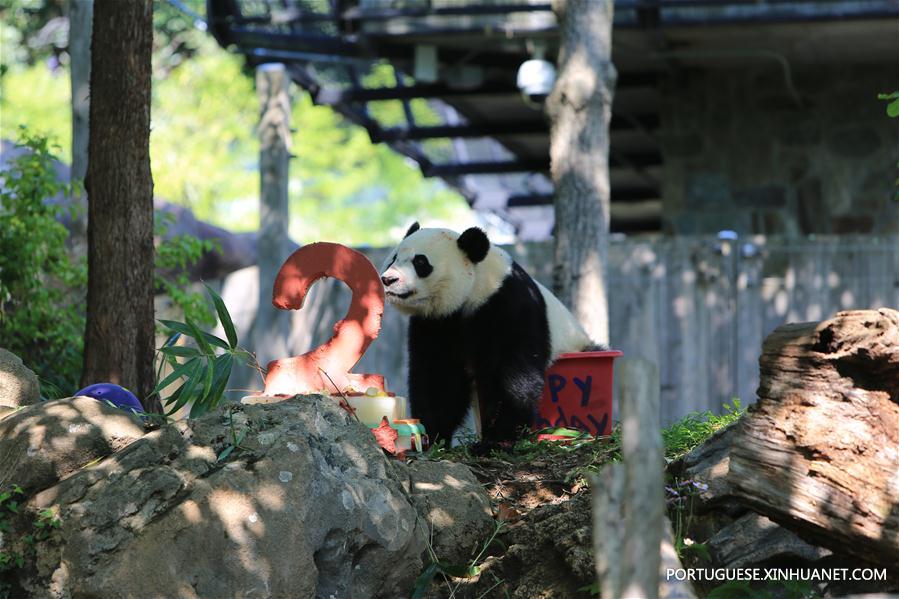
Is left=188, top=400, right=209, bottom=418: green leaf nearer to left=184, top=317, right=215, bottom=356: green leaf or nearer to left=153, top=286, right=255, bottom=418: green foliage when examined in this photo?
left=153, top=286, right=255, bottom=418: green foliage

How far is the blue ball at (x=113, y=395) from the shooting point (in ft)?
16.0

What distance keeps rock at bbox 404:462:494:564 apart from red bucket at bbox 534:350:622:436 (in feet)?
5.42

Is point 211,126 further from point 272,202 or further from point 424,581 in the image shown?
point 424,581

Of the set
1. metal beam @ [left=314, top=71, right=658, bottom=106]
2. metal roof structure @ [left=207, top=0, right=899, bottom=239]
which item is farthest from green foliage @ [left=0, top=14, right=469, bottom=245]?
metal beam @ [left=314, top=71, right=658, bottom=106]

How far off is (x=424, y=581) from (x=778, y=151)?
860 centimetres

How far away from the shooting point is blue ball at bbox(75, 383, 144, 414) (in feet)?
16.0

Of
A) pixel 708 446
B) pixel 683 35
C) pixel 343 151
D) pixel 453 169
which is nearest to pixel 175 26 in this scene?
pixel 343 151

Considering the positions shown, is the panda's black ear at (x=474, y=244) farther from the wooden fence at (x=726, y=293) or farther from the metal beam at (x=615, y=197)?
the metal beam at (x=615, y=197)

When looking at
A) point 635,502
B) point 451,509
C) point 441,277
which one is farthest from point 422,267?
point 635,502

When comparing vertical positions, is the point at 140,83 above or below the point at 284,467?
above

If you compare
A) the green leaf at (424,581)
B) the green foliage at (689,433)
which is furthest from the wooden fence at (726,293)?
the green leaf at (424,581)

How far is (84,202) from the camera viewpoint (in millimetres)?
9234

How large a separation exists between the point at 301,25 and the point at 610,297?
148 inches

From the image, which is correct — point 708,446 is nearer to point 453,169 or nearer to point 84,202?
point 84,202
